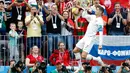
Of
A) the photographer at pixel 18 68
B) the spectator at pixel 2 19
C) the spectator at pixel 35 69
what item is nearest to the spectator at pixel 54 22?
the spectator at pixel 2 19

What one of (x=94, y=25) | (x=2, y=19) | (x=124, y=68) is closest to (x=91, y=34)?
(x=94, y=25)

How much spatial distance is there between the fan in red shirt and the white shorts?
1.34m

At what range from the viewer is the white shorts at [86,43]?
16.6 m

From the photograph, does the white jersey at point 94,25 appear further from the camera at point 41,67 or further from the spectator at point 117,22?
the spectator at point 117,22

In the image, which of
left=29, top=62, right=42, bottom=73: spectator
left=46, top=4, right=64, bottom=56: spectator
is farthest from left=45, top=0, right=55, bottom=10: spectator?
left=29, top=62, right=42, bottom=73: spectator

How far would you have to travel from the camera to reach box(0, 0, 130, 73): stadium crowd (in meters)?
17.4

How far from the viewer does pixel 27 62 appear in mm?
16875

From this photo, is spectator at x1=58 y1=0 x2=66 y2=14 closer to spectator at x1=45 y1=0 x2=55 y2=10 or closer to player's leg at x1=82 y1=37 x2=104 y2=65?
spectator at x1=45 y1=0 x2=55 y2=10

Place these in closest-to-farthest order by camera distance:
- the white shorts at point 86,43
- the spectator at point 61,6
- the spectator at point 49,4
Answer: the white shorts at point 86,43 → the spectator at point 49,4 → the spectator at point 61,6

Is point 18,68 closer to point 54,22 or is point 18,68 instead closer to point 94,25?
point 94,25

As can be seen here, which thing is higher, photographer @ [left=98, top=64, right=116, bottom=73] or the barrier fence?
the barrier fence

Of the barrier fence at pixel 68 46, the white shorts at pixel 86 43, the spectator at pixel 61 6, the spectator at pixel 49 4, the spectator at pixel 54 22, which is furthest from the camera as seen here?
the spectator at pixel 61 6

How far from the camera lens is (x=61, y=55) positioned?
57.3ft

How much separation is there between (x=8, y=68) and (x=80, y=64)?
7.66 ft
